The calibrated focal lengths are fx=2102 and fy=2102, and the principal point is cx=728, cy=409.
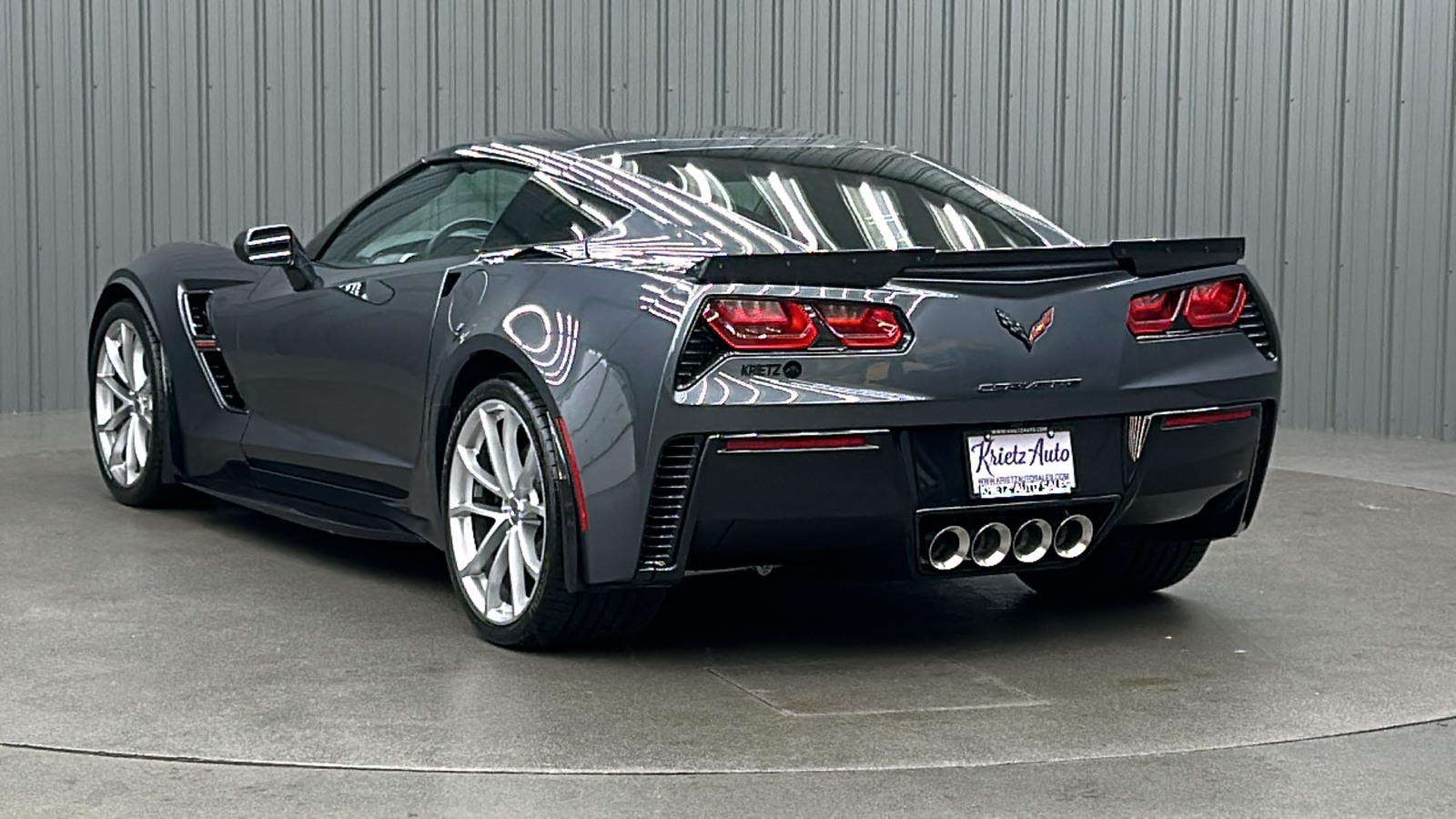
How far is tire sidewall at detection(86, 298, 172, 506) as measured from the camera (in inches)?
277

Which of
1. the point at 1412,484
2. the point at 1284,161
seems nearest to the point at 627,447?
the point at 1412,484

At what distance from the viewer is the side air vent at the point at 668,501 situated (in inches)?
182

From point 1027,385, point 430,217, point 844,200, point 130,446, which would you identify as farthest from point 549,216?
point 130,446

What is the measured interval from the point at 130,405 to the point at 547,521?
2997 millimetres

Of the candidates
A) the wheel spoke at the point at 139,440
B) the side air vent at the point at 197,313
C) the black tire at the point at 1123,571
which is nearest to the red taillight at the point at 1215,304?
the black tire at the point at 1123,571

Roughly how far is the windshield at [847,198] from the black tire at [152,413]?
2.23 m

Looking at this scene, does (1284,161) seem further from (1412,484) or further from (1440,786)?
(1440,786)

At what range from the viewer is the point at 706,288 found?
462 cm

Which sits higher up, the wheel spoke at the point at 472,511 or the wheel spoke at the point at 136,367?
the wheel spoke at the point at 136,367

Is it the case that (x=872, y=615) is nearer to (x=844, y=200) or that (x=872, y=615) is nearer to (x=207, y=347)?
(x=844, y=200)

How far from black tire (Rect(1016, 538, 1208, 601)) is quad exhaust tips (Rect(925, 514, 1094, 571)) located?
667mm

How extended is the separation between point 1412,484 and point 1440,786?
15.2ft

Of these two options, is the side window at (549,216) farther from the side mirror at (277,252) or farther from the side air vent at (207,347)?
the side air vent at (207,347)

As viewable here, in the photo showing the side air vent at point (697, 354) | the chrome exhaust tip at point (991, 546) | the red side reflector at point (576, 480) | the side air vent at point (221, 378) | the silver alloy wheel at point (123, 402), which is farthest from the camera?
the silver alloy wheel at point (123, 402)
